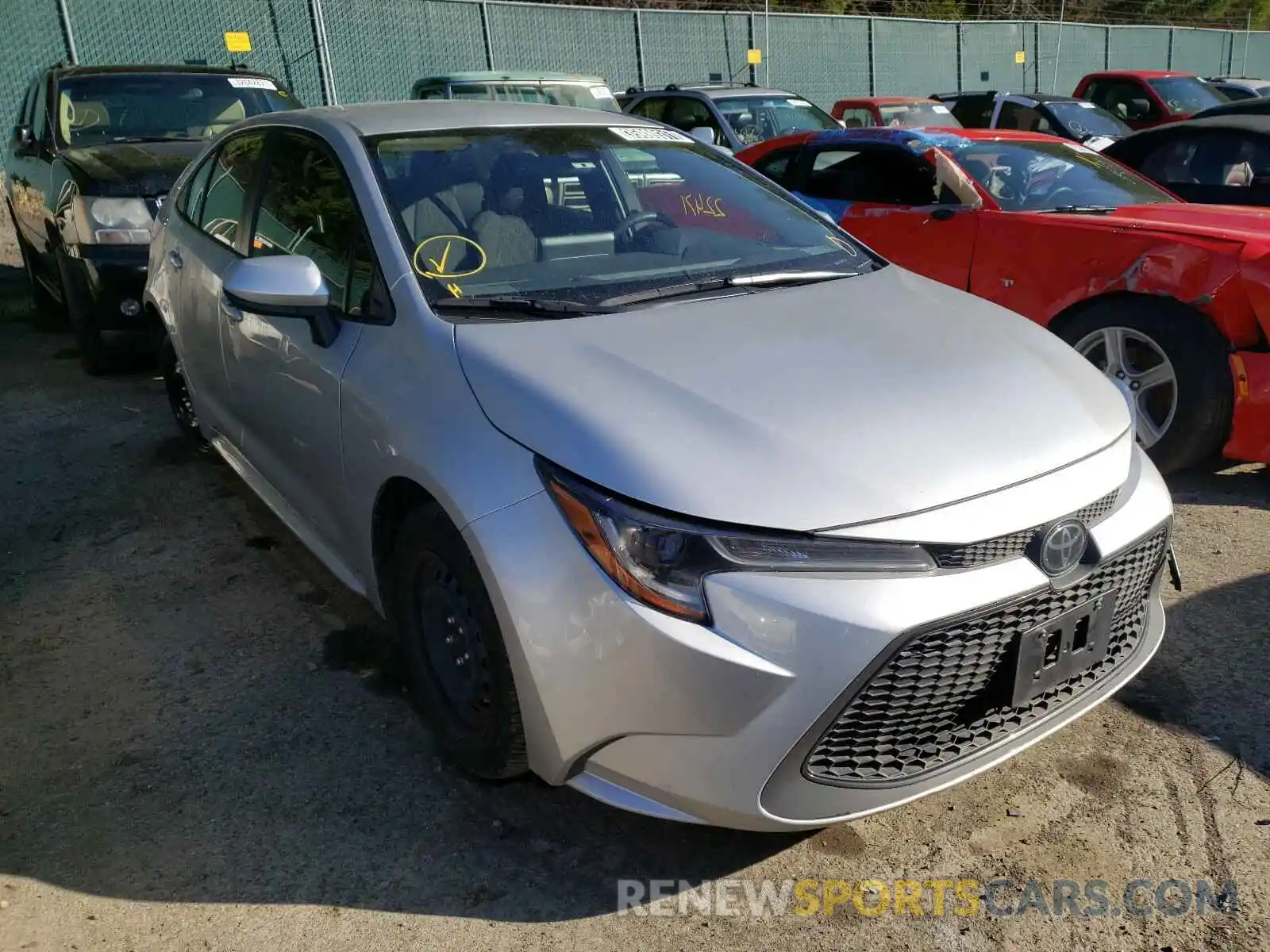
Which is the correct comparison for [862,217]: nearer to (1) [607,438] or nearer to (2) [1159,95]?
(1) [607,438]

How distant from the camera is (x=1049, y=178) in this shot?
561 centimetres

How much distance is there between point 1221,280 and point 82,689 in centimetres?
432

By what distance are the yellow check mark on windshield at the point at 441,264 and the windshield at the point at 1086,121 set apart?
9.27 m

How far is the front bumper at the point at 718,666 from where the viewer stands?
6.59 ft

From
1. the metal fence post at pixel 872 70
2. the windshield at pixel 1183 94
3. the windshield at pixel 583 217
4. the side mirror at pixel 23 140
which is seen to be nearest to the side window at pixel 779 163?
the windshield at pixel 583 217

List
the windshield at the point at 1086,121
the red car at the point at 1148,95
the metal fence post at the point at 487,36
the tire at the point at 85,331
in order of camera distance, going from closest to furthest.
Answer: the tire at the point at 85,331
the windshield at the point at 1086,121
the red car at the point at 1148,95
the metal fence post at the point at 487,36

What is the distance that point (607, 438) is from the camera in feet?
7.26

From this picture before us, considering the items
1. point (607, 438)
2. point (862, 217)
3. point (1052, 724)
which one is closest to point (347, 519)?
point (607, 438)

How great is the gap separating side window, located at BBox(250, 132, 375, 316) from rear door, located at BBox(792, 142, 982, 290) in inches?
128

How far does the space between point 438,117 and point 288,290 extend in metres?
0.90

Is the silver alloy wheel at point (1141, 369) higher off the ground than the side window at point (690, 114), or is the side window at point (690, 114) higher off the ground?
the side window at point (690, 114)

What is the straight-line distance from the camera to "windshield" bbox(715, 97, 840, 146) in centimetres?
1166

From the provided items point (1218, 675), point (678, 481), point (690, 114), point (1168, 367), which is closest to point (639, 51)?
point (690, 114)

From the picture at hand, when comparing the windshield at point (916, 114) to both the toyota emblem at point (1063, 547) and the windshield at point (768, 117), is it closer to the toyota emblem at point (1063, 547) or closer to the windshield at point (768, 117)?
the windshield at point (768, 117)
